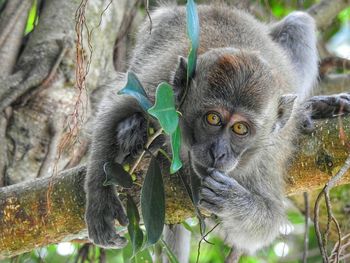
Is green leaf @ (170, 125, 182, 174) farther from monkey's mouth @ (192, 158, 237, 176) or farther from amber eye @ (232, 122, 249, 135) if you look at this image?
amber eye @ (232, 122, 249, 135)

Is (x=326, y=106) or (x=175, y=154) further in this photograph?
(x=326, y=106)

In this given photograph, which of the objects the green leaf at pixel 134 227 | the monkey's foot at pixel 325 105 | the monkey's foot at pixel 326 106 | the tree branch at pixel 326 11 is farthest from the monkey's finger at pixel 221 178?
the tree branch at pixel 326 11

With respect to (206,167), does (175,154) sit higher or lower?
higher

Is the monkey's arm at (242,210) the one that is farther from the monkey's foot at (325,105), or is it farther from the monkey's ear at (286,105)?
the monkey's foot at (325,105)

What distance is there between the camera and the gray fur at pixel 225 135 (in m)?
3.83

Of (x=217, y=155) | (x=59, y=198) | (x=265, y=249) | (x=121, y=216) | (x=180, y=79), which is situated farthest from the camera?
(x=265, y=249)

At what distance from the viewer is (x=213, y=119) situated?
378 centimetres

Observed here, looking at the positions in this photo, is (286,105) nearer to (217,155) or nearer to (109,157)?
(217,155)

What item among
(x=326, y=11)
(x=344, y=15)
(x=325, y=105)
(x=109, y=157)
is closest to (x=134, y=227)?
(x=109, y=157)

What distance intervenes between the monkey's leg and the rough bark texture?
0.42ft

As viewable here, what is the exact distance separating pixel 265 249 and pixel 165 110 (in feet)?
10.4

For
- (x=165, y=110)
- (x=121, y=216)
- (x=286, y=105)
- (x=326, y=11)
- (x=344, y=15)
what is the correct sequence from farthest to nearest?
(x=344, y=15)
(x=326, y=11)
(x=286, y=105)
(x=121, y=216)
(x=165, y=110)

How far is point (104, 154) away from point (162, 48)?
1.30m

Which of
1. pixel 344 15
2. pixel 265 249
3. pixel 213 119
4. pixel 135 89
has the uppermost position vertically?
pixel 135 89
